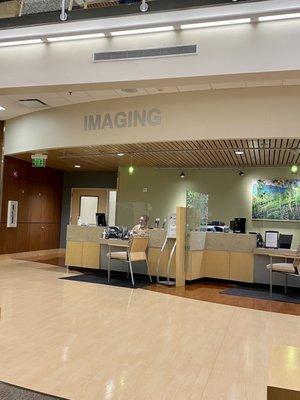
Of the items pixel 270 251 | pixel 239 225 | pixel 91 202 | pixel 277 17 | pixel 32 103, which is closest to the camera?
pixel 277 17

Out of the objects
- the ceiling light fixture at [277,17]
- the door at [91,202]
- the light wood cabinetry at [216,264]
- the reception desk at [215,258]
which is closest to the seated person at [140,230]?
the reception desk at [215,258]

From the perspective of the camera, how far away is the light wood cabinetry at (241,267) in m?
8.56

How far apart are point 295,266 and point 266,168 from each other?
487 cm

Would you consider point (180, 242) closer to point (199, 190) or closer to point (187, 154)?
point (187, 154)

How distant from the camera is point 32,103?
351 inches

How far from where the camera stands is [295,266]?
7051mm

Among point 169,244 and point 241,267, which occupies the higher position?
point 169,244

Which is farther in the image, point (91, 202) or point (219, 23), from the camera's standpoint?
point (91, 202)

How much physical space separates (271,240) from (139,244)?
9.12 feet

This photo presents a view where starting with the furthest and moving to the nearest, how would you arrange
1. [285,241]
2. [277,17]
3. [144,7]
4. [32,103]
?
[32,103] < [285,241] < [144,7] < [277,17]

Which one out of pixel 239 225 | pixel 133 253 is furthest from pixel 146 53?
pixel 239 225

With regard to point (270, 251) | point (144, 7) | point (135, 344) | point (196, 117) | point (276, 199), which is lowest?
point (135, 344)

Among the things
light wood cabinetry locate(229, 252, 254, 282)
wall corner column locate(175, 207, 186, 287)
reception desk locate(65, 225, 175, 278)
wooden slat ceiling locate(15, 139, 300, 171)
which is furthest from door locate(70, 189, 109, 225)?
light wood cabinetry locate(229, 252, 254, 282)

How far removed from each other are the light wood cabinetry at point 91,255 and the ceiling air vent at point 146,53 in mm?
5104
